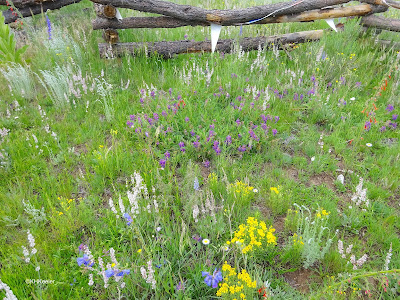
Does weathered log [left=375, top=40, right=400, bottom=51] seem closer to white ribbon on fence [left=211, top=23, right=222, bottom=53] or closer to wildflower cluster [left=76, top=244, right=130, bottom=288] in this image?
white ribbon on fence [left=211, top=23, right=222, bottom=53]

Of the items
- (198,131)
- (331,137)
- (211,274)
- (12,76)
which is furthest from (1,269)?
(331,137)

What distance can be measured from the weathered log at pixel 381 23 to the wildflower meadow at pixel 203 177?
0.21 m

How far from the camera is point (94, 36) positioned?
6242 mm

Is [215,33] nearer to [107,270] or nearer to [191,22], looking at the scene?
[191,22]

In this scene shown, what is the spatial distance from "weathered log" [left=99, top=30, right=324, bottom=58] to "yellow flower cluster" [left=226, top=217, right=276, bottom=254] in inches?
152

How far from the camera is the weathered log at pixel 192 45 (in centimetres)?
532

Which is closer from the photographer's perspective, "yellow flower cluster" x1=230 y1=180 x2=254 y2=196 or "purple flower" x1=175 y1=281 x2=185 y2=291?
"purple flower" x1=175 y1=281 x2=185 y2=291

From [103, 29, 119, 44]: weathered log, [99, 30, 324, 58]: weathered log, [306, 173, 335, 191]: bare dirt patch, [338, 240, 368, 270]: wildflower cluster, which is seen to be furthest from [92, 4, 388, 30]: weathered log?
[338, 240, 368, 270]: wildflower cluster

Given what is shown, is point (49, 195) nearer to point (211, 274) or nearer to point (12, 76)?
point (211, 274)

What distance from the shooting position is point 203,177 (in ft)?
10.8

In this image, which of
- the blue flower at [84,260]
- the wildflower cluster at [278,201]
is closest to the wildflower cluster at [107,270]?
the blue flower at [84,260]

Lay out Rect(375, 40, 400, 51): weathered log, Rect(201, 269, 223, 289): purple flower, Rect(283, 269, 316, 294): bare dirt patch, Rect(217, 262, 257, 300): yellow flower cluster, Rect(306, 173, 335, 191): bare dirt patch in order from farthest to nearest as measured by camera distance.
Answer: Rect(375, 40, 400, 51): weathered log < Rect(306, 173, 335, 191): bare dirt patch < Rect(283, 269, 316, 294): bare dirt patch < Rect(201, 269, 223, 289): purple flower < Rect(217, 262, 257, 300): yellow flower cluster

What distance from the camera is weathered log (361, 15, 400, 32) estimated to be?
571 cm

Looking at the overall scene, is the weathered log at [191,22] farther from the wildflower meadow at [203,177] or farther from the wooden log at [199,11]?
the wildflower meadow at [203,177]
